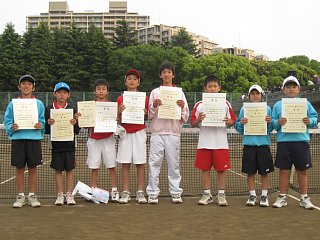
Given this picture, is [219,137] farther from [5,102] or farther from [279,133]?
[5,102]

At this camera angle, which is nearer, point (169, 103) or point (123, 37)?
point (169, 103)

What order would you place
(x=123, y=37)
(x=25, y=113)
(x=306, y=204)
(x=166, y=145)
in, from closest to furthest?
(x=306, y=204)
(x=25, y=113)
(x=166, y=145)
(x=123, y=37)

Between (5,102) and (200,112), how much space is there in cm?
1795

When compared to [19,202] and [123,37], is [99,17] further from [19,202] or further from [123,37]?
[19,202]

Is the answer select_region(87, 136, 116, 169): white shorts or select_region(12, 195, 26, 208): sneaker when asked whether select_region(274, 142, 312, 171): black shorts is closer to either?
select_region(87, 136, 116, 169): white shorts

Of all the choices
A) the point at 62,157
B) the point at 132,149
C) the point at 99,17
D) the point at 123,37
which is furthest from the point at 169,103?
the point at 99,17

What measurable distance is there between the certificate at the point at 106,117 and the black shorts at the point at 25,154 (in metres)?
0.92

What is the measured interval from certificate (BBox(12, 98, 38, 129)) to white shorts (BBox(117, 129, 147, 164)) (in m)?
A: 1.32

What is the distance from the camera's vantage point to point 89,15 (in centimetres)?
15762

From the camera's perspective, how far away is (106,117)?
6.34 meters

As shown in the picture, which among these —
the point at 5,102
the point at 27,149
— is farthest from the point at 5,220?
the point at 5,102

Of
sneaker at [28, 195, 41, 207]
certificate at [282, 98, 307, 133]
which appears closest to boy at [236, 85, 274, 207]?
certificate at [282, 98, 307, 133]

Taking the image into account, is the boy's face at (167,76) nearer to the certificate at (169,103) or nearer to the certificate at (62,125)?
the certificate at (169,103)

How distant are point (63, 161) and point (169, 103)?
5.88 ft
